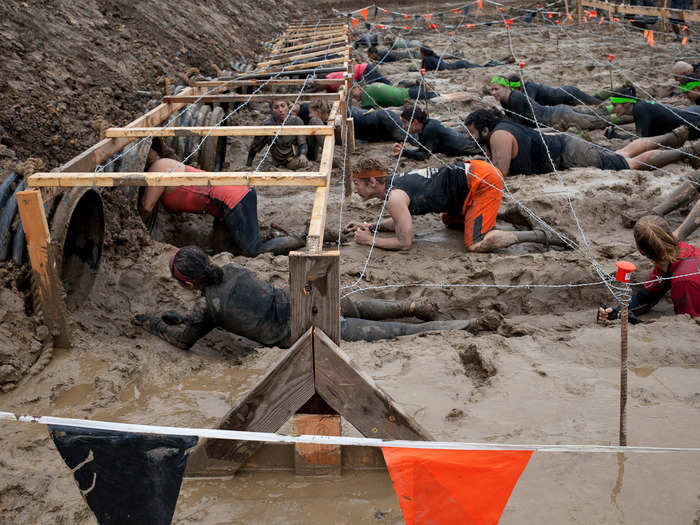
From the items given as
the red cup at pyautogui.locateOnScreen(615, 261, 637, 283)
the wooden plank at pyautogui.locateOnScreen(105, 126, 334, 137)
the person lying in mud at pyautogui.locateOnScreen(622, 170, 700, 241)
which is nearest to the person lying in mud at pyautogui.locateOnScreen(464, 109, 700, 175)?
the person lying in mud at pyautogui.locateOnScreen(622, 170, 700, 241)

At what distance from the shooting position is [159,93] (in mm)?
8000

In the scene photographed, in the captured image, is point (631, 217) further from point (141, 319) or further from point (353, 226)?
point (141, 319)

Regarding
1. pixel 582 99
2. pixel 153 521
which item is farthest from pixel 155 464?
pixel 582 99

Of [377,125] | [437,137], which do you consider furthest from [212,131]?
[377,125]

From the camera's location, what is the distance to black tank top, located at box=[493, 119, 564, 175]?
21.2 feet

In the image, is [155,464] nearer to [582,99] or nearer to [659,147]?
[659,147]

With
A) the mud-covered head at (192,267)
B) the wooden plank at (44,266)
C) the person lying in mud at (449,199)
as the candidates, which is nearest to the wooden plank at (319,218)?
the mud-covered head at (192,267)

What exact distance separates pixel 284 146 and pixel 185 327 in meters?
4.28

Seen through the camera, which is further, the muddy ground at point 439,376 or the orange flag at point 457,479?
the muddy ground at point 439,376

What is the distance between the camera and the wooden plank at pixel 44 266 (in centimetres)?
327

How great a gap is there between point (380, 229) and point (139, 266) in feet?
7.74

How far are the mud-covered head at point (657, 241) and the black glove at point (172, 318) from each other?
9.98 ft

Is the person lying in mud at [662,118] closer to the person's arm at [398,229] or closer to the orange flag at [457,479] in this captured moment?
the person's arm at [398,229]

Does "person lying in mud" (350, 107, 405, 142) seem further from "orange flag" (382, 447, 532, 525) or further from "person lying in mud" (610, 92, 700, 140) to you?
"orange flag" (382, 447, 532, 525)
